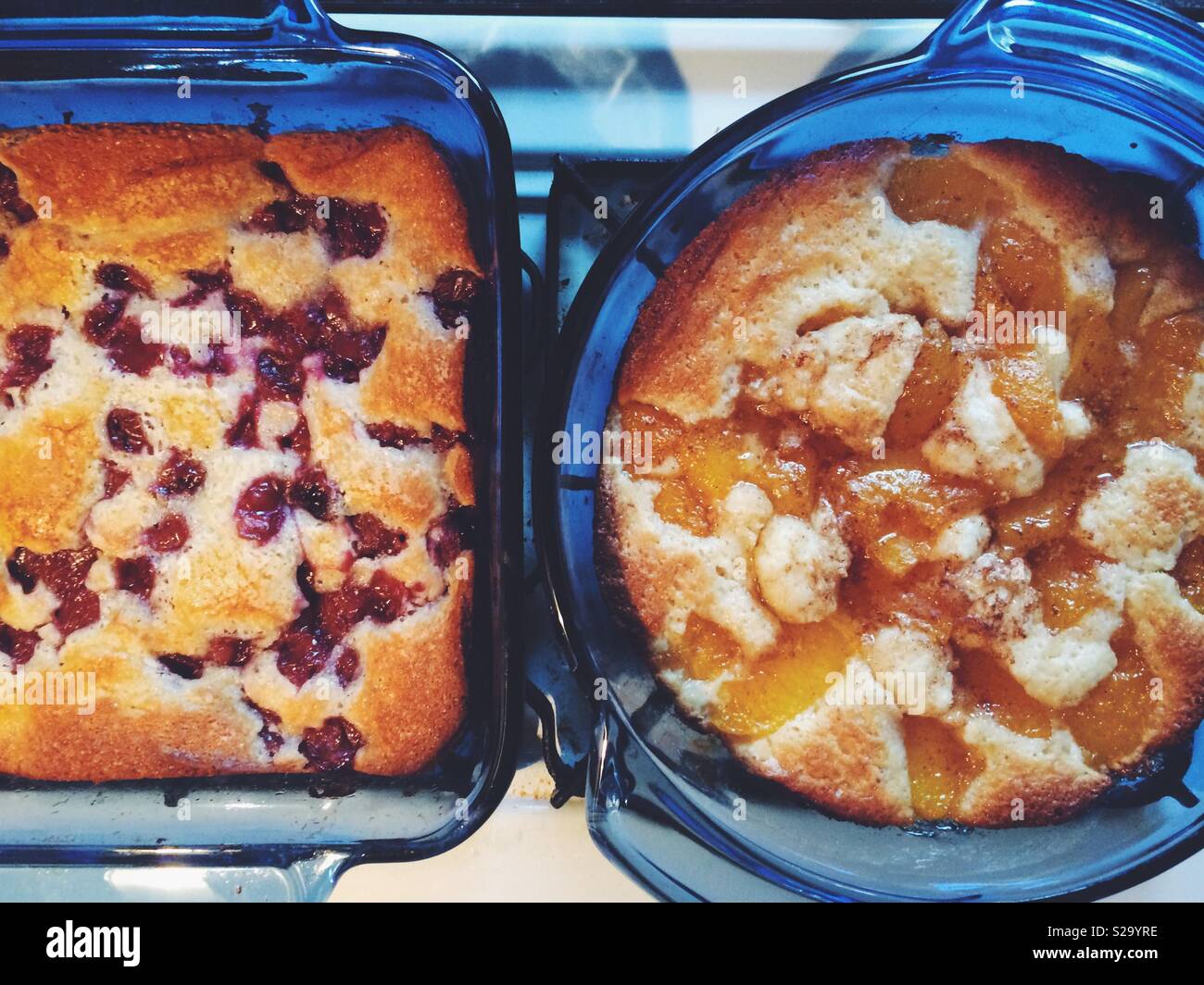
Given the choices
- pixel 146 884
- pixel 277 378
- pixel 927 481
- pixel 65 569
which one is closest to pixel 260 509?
pixel 277 378

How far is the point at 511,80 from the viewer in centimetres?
135

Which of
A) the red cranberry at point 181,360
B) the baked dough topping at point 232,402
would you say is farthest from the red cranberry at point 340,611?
the red cranberry at point 181,360

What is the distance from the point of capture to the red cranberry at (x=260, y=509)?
1201 mm

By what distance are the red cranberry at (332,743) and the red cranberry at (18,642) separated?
369 mm

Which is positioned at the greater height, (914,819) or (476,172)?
(476,172)

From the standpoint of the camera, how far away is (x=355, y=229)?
1.21m

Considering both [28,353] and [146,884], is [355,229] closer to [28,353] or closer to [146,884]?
[28,353]

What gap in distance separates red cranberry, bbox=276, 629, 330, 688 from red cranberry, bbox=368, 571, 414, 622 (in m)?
0.08

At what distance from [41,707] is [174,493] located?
339mm

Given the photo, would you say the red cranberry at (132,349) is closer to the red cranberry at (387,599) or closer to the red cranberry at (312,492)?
the red cranberry at (312,492)

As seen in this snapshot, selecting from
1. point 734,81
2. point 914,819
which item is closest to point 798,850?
point 914,819

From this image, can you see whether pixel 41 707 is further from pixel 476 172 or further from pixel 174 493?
pixel 476 172

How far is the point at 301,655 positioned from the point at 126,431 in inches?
14.2
